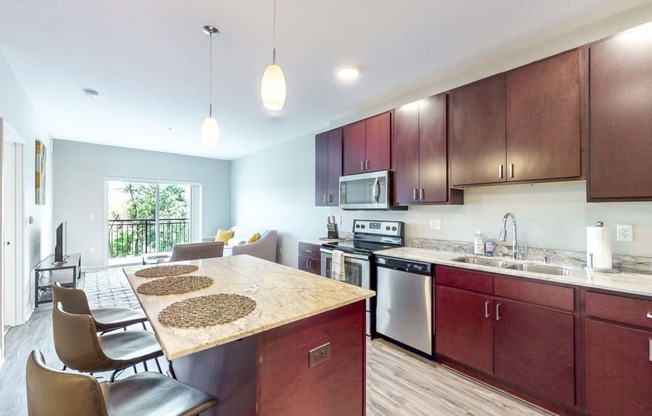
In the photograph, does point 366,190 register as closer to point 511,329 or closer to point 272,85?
point 511,329

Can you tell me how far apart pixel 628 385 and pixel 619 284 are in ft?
1.76

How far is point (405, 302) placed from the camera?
2.68 metres

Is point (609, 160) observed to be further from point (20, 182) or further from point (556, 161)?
point (20, 182)

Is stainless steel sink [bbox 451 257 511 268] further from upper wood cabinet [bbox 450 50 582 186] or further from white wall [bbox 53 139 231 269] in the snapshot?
white wall [bbox 53 139 231 269]

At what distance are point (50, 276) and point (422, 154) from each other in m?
5.20

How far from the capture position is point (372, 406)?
6.49 ft

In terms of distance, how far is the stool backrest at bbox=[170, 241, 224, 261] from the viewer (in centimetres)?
319

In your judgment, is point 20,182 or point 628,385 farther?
point 20,182

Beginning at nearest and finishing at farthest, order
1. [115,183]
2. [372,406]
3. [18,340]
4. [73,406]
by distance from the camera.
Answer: [73,406], [372,406], [18,340], [115,183]

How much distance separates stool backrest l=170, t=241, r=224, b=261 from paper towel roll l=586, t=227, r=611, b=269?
3340 millimetres

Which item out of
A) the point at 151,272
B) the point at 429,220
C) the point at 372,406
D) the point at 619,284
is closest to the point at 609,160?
the point at 619,284

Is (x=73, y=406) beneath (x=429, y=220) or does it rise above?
beneath

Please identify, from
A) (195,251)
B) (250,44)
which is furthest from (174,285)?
(250,44)

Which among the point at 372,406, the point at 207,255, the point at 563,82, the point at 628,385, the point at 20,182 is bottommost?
the point at 372,406
